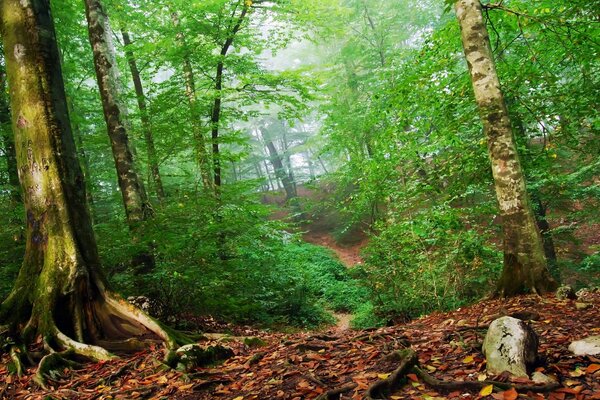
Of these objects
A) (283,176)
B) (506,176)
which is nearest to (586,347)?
(506,176)

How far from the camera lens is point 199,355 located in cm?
378

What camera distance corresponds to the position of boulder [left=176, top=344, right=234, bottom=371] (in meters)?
3.62

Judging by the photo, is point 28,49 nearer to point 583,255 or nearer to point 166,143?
point 166,143

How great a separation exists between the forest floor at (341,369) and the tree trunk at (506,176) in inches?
28.2

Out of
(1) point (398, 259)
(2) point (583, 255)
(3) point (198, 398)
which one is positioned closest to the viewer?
(3) point (198, 398)

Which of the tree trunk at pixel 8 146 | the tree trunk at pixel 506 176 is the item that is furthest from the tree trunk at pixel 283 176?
the tree trunk at pixel 506 176

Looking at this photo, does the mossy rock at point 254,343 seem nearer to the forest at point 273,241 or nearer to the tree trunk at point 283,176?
the forest at point 273,241

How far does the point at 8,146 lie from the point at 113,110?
131 inches

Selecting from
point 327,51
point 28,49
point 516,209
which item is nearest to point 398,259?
point 516,209

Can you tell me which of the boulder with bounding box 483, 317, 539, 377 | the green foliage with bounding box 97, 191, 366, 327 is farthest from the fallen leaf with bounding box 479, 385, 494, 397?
the green foliage with bounding box 97, 191, 366, 327

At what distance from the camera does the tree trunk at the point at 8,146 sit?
7288mm

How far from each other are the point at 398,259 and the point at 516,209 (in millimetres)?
3449

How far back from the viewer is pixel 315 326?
10281 millimetres

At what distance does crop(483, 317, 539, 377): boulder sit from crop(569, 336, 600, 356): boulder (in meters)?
0.33
